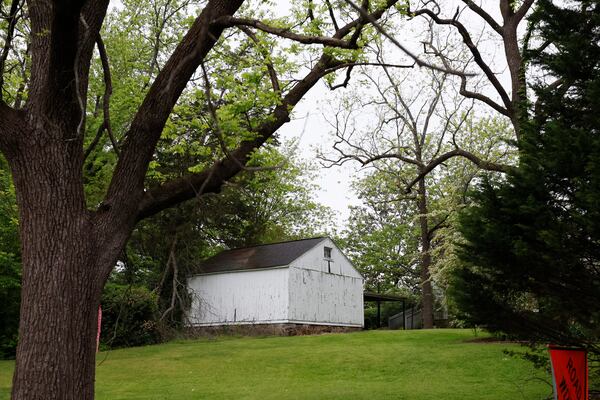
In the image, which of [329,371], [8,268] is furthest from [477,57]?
[8,268]

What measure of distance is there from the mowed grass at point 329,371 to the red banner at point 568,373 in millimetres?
4008

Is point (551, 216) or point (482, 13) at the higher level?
point (482, 13)

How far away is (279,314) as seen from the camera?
88.6 feet

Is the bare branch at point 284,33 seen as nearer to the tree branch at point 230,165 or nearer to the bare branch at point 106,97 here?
the bare branch at point 106,97

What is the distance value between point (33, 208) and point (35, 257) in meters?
0.49

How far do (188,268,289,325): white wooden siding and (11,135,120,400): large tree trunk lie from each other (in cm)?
2158

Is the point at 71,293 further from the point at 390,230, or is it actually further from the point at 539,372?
the point at 390,230

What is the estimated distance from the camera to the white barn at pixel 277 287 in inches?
1080

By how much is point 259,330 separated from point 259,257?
3807 mm

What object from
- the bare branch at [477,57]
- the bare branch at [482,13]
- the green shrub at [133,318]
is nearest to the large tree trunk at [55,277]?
the bare branch at [477,57]

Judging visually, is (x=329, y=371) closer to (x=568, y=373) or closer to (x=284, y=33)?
(x=568, y=373)

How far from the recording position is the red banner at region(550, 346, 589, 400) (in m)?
4.84

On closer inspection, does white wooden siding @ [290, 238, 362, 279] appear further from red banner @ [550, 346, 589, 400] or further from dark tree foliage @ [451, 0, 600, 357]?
red banner @ [550, 346, 589, 400]

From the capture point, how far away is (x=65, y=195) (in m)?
5.90
